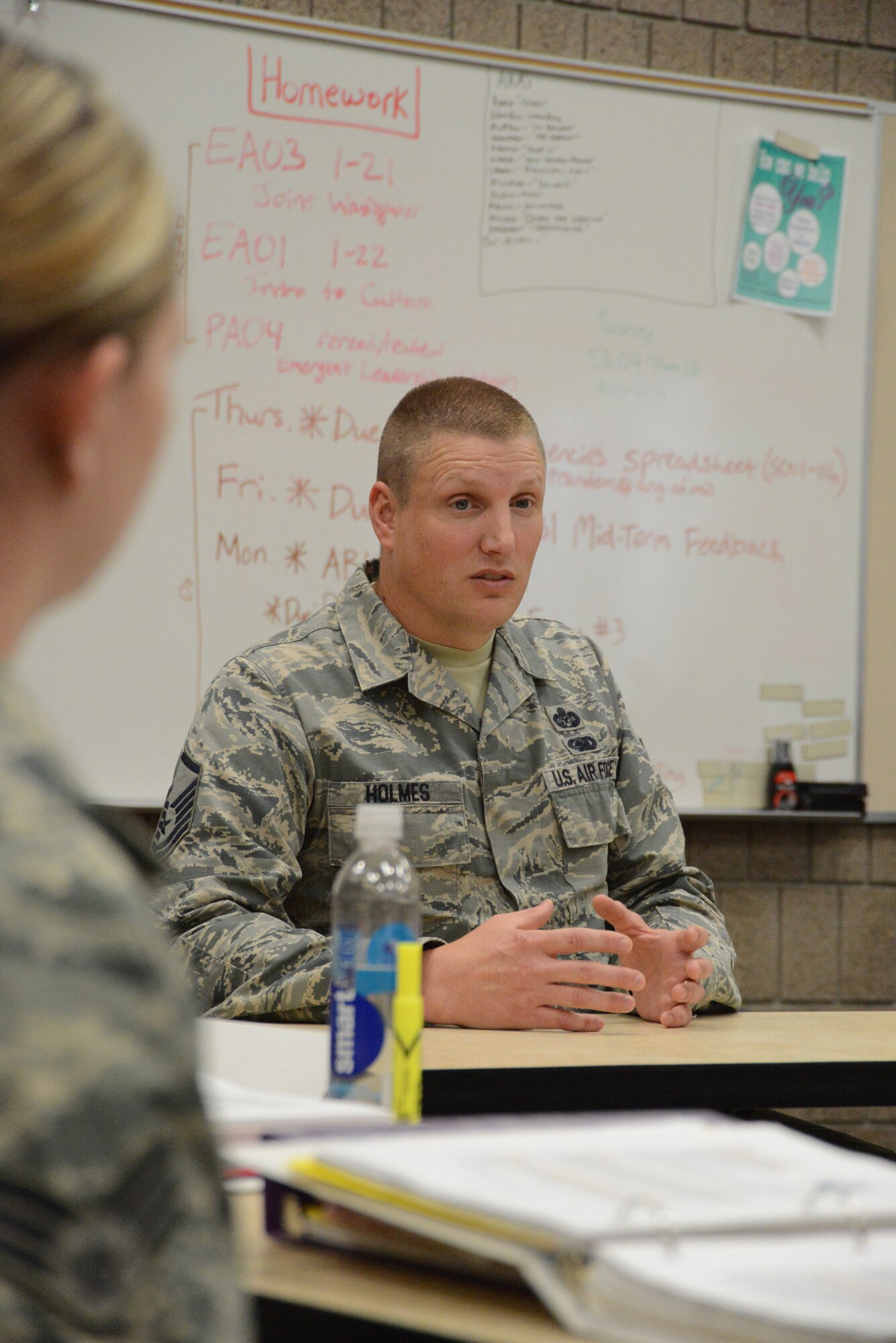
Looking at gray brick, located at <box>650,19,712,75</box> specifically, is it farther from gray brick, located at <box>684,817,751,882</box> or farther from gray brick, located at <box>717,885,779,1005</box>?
gray brick, located at <box>717,885,779,1005</box>

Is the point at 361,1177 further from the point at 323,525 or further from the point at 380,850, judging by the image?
the point at 323,525

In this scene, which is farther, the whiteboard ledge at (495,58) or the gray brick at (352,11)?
the gray brick at (352,11)

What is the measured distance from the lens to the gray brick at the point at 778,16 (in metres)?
3.08

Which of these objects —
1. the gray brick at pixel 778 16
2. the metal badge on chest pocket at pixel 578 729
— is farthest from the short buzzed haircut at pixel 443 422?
the gray brick at pixel 778 16

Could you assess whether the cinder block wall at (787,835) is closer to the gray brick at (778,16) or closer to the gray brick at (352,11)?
the gray brick at (778,16)

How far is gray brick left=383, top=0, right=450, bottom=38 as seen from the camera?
2812 mm

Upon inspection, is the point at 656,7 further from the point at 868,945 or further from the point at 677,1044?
the point at 677,1044

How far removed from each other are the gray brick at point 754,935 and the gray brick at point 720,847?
0.03 metres

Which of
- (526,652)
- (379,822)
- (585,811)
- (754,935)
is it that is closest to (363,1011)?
(379,822)

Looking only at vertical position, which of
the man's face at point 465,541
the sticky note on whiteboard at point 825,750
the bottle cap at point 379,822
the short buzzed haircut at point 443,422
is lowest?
the sticky note on whiteboard at point 825,750

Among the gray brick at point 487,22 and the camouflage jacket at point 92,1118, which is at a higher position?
the gray brick at point 487,22

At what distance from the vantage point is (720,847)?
9.91 feet

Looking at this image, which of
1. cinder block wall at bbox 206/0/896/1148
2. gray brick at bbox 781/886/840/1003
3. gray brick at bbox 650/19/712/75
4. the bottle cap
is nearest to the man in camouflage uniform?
the bottle cap

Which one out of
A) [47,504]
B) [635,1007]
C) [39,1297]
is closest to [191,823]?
[635,1007]
